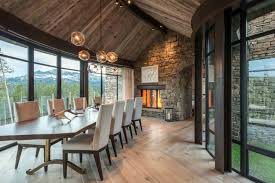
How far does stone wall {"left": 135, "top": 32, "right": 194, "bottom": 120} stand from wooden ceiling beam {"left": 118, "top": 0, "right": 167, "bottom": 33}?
76cm

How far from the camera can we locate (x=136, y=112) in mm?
5586

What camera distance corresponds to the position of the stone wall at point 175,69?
797 cm

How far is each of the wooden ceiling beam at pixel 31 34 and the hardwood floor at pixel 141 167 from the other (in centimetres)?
261

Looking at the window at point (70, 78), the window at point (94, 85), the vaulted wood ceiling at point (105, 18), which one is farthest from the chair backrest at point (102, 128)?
the window at point (94, 85)

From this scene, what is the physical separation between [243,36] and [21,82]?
5.05 metres

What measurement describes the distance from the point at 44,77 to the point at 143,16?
12.6 ft

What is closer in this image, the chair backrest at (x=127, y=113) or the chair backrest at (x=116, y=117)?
the chair backrest at (x=116, y=117)

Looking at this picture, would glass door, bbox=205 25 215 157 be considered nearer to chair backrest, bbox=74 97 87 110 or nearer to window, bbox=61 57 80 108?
chair backrest, bbox=74 97 87 110

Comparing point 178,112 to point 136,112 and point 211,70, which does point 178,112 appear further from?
point 211,70

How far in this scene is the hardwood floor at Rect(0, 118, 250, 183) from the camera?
2742mm

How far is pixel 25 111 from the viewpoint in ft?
11.0

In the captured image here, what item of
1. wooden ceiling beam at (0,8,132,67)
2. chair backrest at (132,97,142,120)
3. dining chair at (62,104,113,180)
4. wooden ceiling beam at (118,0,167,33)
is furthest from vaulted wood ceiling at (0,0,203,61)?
dining chair at (62,104,113,180)

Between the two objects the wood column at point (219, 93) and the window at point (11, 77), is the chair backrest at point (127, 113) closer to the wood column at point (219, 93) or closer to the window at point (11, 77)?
the wood column at point (219, 93)

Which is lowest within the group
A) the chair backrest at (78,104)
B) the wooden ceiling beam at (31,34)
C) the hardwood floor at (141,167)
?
the hardwood floor at (141,167)
